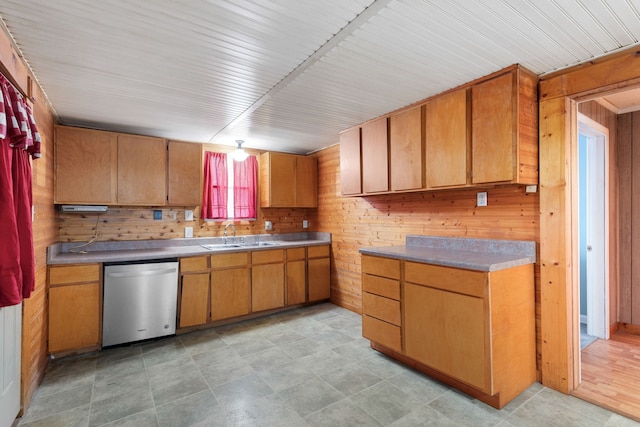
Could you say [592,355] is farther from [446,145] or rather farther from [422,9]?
[422,9]

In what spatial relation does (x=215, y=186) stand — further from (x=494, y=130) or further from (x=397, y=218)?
(x=494, y=130)

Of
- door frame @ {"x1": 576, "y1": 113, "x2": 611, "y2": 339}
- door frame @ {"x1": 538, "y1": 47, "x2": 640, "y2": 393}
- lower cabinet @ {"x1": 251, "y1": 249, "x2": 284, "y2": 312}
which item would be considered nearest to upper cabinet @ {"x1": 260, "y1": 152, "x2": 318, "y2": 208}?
lower cabinet @ {"x1": 251, "y1": 249, "x2": 284, "y2": 312}

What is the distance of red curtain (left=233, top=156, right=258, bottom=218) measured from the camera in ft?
15.3

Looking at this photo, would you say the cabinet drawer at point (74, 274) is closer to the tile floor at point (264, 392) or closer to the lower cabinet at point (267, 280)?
the tile floor at point (264, 392)

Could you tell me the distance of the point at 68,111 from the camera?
10.4 ft

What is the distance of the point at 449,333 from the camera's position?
2352 millimetres

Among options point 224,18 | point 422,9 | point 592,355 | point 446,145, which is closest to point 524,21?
point 422,9

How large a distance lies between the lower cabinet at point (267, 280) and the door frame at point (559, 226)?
298cm

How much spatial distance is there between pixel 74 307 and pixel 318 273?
2.89 m

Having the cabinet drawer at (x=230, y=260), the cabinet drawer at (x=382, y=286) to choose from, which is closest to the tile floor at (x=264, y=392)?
the cabinet drawer at (x=382, y=286)

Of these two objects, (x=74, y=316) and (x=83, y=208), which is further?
(x=83, y=208)

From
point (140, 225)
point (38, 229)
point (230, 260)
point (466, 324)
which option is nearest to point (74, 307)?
point (38, 229)

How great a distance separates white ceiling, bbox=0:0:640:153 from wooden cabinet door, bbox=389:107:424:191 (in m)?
0.19

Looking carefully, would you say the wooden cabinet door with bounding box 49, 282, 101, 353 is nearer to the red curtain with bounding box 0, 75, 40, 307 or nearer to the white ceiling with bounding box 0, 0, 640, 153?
the red curtain with bounding box 0, 75, 40, 307
